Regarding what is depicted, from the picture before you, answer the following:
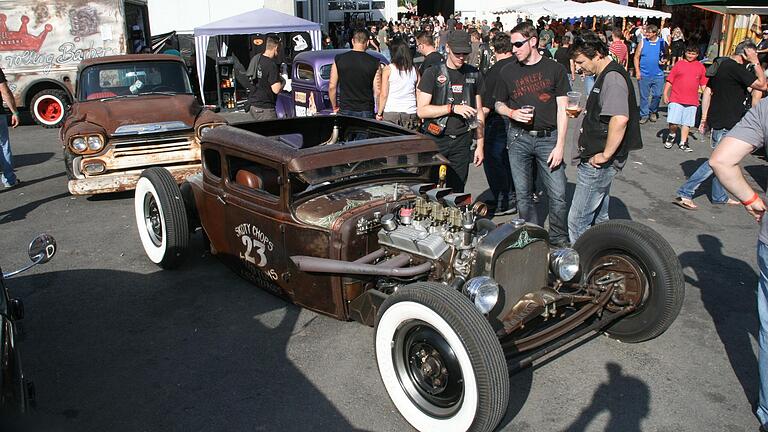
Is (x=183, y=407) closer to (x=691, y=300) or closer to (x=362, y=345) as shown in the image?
(x=362, y=345)

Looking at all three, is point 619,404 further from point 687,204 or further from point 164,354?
point 687,204

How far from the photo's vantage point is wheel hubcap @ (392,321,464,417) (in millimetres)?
3268

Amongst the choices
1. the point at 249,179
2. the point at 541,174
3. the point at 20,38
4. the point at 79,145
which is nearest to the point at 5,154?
the point at 79,145

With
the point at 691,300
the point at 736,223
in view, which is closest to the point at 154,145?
the point at 691,300

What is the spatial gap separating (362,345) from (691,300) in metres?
2.68

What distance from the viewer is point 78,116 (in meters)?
8.05

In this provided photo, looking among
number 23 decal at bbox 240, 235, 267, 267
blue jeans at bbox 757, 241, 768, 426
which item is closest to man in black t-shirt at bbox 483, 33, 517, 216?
number 23 decal at bbox 240, 235, 267, 267

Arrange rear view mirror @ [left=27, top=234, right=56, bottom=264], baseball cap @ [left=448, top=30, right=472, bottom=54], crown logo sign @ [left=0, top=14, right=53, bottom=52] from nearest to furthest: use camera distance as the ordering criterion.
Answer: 1. rear view mirror @ [left=27, top=234, right=56, bottom=264]
2. baseball cap @ [left=448, top=30, right=472, bottom=54]
3. crown logo sign @ [left=0, top=14, right=53, bottom=52]

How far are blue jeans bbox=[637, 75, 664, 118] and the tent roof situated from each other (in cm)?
785

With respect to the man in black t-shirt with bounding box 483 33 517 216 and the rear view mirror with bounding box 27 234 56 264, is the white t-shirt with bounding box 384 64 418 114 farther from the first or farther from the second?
the rear view mirror with bounding box 27 234 56 264

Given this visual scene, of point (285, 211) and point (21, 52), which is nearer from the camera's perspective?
point (285, 211)

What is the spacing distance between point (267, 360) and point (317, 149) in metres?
1.46

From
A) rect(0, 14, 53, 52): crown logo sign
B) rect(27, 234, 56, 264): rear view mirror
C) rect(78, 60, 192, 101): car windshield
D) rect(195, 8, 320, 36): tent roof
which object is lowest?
rect(27, 234, 56, 264): rear view mirror

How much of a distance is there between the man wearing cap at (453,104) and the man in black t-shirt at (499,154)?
1.16 feet
